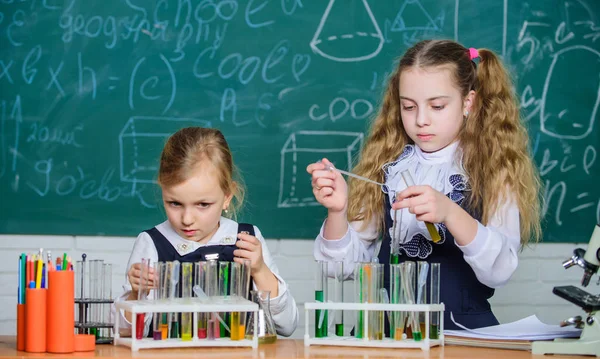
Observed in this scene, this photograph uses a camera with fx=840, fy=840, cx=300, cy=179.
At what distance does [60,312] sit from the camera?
5.45ft

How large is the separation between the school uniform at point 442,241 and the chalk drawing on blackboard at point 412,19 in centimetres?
132

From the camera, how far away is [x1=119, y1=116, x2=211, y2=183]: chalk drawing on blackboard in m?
3.52

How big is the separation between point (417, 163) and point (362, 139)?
1.24m

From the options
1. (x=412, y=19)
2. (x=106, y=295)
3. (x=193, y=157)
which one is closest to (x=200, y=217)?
(x=193, y=157)

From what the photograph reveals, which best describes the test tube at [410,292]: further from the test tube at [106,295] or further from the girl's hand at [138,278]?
the test tube at [106,295]

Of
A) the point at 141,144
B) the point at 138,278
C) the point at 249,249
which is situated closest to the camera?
the point at 138,278

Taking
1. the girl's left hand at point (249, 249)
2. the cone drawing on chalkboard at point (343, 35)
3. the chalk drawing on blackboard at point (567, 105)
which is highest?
the cone drawing on chalkboard at point (343, 35)

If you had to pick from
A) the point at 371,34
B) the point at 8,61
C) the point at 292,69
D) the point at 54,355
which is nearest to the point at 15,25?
the point at 8,61

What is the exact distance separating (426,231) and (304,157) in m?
1.33

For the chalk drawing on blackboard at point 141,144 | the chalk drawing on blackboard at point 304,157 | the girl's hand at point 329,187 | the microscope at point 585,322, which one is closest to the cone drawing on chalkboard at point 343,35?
the chalk drawing on blackboard at point 304,157

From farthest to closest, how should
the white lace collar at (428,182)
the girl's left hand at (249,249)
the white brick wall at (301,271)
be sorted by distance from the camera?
the white brick wall at (301,271), the white lace collar at (428,182), the girl's left hand at (249,249)

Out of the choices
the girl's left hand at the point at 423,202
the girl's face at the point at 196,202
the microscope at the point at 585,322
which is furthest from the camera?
the girl's face at the point at 196,202

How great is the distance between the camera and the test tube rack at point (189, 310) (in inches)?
66.0

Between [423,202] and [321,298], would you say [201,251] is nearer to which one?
[321,298]
